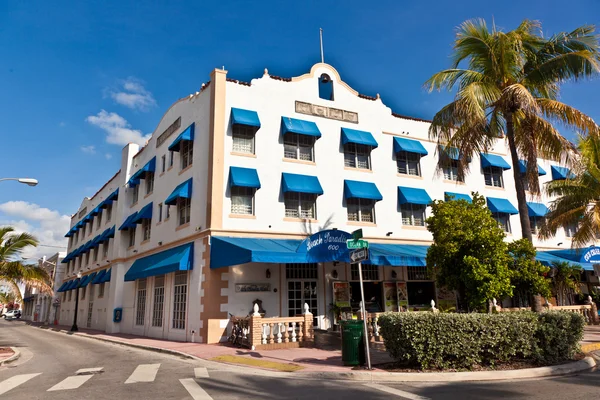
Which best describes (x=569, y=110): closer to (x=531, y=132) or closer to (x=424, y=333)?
(x=531, y=132)

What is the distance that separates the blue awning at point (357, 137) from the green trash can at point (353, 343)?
423 inches

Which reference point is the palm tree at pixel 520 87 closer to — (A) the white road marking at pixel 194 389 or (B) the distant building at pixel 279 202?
(B) the distant building at pixel 279 202

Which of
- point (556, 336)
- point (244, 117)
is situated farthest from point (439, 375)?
point (244, 117)

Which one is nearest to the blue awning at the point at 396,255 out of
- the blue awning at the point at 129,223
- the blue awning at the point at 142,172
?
the blue awning at the point at 142,172

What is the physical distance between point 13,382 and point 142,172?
1599 centimetres

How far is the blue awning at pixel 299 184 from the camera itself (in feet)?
59.0

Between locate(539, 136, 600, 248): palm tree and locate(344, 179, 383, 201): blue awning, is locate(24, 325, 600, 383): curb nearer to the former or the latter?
locate(539, 136, 600, 248): palm tree

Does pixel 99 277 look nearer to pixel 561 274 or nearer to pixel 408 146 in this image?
pixel 408 146

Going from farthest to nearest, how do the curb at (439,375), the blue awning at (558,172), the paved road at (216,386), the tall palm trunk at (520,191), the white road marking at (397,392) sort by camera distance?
the blue awning at (558,172)
the tall palm trunk at (520,191)
the curb at (439,375)
the paved road at (216,386)
the white road marking at (397,392)

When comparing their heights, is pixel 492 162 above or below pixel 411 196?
above

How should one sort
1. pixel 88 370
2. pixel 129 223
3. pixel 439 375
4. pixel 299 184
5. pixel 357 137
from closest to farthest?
1. pixel 439 375
2. pixel 88 370
3. pixel 299 184
4. pixel 357 137
5. pixel 129 223

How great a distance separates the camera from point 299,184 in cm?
1823

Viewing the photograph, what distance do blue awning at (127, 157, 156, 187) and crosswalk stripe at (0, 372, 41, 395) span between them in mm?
14336

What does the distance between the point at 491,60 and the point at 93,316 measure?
29.9 m
